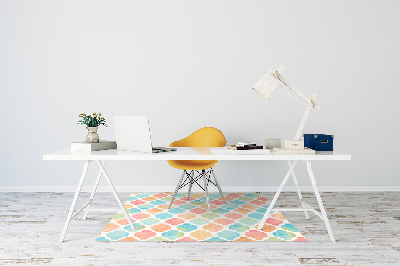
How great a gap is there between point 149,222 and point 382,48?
11.1 ft

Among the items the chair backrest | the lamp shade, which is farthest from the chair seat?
the lamp shade

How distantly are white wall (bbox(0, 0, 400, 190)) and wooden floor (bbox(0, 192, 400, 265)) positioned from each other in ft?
3.70

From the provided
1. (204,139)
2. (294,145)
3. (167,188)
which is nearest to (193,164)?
(204,139)

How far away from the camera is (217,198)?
10.8 ft

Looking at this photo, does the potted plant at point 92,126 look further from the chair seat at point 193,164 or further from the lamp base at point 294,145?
the lamp base at point 294,145

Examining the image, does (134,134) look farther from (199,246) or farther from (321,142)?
(321,142)

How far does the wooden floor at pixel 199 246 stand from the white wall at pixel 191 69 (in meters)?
1.13

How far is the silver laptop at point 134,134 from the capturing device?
6.53 feet

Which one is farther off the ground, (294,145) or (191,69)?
(191,69)

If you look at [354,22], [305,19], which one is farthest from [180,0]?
[354,22]

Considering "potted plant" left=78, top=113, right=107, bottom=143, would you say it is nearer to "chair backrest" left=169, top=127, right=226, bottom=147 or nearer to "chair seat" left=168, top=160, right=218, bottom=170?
"chair seat" left=168, top=160, right=218, bottom=170

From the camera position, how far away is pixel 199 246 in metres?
2.04

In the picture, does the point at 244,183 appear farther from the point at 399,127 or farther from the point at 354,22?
the point at 354,22

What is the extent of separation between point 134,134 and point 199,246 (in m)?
0.90
